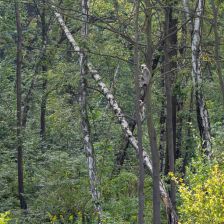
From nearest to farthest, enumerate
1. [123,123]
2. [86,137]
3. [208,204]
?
1. [208,204]
2. [123,123]
3. [86,137]

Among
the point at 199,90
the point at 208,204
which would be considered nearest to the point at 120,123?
the point at 199,90

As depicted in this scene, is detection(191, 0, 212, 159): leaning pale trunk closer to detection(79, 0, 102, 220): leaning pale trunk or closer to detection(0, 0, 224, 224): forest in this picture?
detection(0, 0, 224, 224): forest

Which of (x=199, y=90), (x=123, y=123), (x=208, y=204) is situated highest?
(x=199, y=90)

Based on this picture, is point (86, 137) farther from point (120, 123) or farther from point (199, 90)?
point (199, 90)

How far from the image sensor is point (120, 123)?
13250mm

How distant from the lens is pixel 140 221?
9602 millimetres

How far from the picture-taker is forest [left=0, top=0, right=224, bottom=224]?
33.5 feet

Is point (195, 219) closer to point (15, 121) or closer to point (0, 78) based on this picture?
point (15, 121)

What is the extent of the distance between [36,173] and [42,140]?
379cm

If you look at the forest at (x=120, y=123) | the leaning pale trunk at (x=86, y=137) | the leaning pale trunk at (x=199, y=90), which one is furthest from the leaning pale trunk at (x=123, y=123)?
the leaning pale trunk at (x=199, y=90)

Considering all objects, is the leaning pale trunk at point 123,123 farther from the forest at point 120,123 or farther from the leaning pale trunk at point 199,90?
the leaning pale trunk at point 199,90

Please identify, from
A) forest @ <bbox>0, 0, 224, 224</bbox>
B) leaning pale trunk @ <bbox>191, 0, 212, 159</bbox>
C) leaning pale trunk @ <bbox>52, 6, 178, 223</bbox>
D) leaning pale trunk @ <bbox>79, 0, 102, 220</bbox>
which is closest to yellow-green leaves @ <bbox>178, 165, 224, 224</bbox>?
forest @ <bbox>0, 0, 224, 224</bbox>

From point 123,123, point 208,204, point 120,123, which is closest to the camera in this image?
point 208,204

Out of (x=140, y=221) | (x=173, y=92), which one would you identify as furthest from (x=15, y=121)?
(x=140, y=221)
